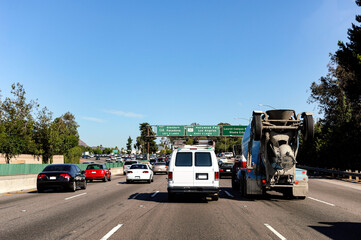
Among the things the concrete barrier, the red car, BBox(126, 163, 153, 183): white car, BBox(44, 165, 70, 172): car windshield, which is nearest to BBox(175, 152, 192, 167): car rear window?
BBox(44, 165, 70, 172): car windshield

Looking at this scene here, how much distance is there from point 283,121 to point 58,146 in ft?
207

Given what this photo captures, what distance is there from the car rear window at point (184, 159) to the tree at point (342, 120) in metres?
19.6

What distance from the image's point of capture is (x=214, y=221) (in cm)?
1013

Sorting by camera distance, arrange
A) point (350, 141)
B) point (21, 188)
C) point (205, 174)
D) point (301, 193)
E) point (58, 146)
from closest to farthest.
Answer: point (205, 174), point (301, 193), point (21, 188), point (350, 141), point (58, 146)

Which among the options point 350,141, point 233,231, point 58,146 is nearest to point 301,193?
point 233,231

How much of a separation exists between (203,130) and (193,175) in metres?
45.8

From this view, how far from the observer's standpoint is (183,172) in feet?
46.8

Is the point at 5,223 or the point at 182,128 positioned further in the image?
the point at 182,128

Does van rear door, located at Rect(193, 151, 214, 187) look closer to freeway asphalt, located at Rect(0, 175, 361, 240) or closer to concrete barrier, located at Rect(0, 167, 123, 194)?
freeway asphalt, located at Rect(0, 175, 361, 240)

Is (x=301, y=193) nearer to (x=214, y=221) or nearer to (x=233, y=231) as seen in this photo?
(x=214, y=221)

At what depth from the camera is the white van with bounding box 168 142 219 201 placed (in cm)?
1416

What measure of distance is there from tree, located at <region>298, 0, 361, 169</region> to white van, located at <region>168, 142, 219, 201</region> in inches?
764

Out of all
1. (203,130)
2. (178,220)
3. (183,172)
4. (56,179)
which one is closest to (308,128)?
(183,172)

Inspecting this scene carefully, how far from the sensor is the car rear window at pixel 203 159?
14414 millimetres
